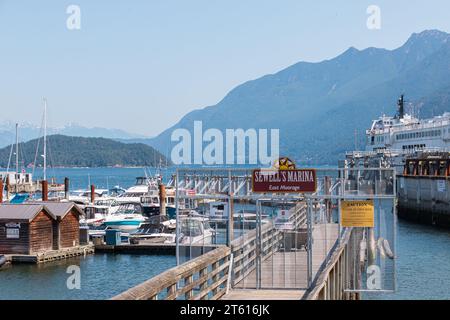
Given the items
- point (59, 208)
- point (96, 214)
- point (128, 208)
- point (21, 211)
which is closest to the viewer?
point (21, 211)

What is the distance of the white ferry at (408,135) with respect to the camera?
112 meters

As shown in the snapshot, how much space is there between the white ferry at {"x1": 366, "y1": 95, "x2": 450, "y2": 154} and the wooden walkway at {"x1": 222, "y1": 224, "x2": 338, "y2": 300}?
84.4 m

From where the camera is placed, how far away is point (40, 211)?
150ft

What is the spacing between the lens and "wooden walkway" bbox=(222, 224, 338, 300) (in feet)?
60.4

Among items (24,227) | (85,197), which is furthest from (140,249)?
(85,197)

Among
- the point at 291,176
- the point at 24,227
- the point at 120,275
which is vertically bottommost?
the point at 120,275

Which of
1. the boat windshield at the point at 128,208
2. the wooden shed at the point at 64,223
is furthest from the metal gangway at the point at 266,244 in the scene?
the boat windshield at the point at 128,208

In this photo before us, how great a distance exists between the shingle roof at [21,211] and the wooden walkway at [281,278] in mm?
24350

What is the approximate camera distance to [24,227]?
1804 inches

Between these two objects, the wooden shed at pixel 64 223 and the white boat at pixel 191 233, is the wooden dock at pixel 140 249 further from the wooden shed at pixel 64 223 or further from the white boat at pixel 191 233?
the white boat at pixel 191 233

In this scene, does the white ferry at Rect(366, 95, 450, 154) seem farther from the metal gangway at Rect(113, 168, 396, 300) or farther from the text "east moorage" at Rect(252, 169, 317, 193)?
the text "east moorage" at Rect(252, 169, 317, 193)

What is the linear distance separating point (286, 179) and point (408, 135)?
112546mm

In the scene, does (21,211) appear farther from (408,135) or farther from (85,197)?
(408,135)
